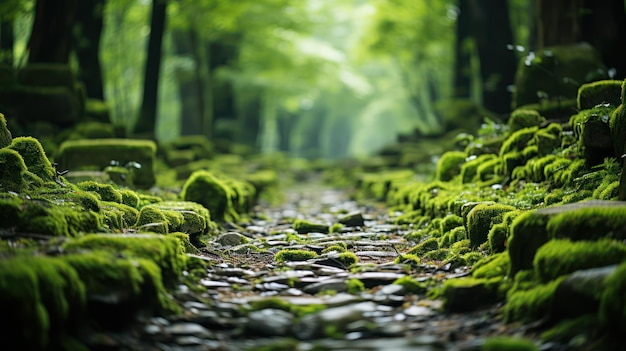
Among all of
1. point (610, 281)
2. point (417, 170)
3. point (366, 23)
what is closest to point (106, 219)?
point (610, 281)

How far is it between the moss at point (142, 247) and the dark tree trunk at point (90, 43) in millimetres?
11625

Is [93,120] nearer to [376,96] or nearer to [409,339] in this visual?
[409,339]

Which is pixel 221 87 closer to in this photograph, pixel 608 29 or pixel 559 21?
pixel 559 21

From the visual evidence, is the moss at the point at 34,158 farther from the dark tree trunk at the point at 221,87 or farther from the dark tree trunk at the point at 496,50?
the dark tree trunk at the point at 221,87

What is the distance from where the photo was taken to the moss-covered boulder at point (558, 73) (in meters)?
9.66

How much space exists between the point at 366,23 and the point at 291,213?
22.3 metres

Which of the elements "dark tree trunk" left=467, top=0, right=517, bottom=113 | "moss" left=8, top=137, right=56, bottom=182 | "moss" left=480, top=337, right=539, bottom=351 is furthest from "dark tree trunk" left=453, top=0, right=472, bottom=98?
"moss" left=480, top=337, right=539, bottom=351

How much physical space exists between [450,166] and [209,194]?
13.0 ft

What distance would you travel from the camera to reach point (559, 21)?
11102 millimetres

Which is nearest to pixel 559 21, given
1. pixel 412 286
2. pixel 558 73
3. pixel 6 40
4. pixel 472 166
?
pixel 558 73

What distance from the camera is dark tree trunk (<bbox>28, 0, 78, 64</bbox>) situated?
1255cm

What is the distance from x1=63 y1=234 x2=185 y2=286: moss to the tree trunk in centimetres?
893

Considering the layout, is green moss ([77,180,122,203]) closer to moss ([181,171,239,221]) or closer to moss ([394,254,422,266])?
moss ([181,171,239,221])

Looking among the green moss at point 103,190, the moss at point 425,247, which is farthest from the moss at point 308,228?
the green moss at point 103,190
